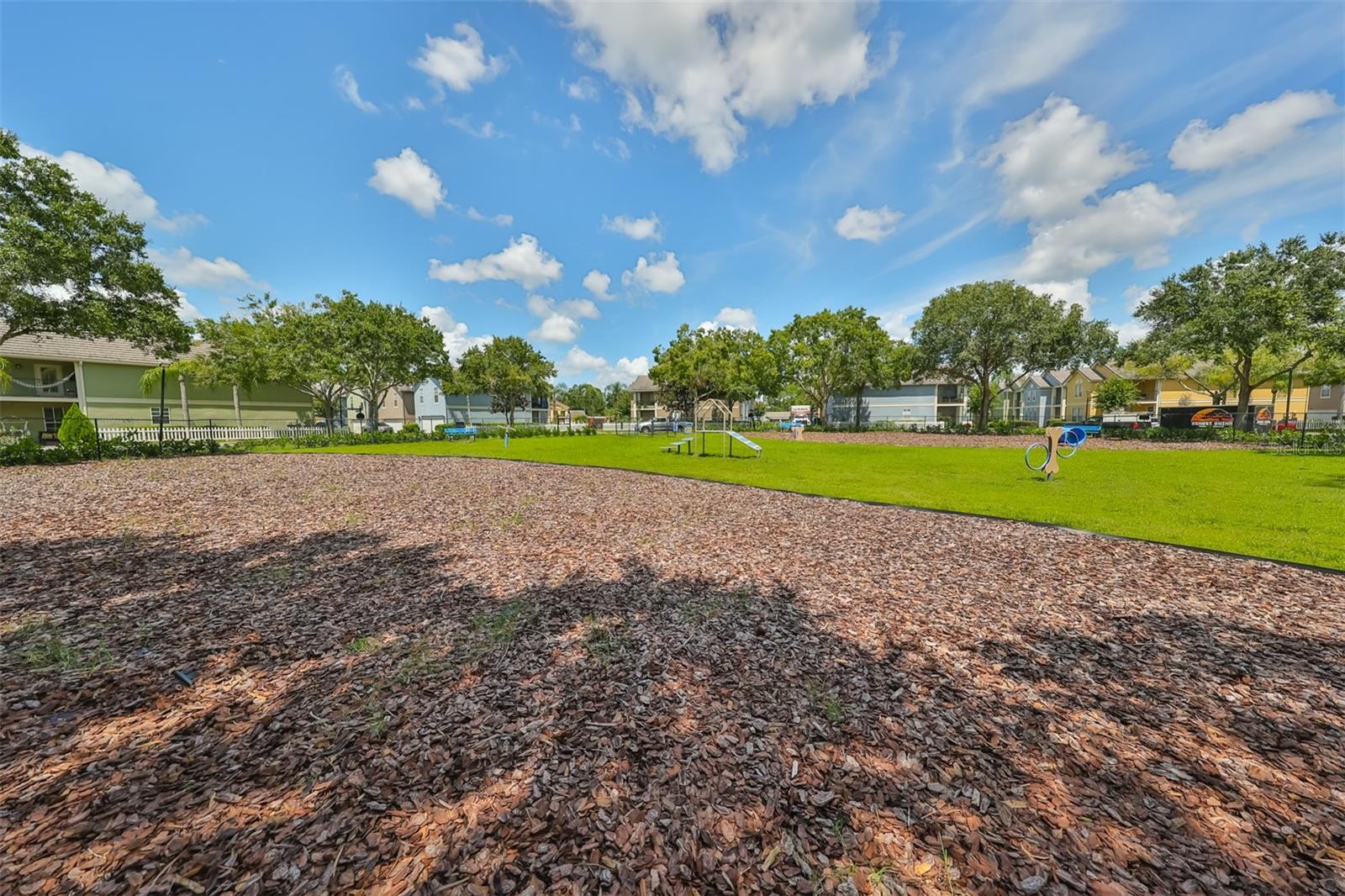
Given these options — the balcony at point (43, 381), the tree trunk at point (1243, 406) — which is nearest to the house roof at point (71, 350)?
the balcony at point (43, 381)

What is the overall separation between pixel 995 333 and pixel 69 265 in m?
42.6

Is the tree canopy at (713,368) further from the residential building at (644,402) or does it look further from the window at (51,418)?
A: the window at (51,418)

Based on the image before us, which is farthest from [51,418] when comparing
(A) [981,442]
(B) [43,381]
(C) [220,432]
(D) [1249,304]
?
(D) [1249,304]

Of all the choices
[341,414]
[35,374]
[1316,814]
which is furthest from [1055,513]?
[341,414]

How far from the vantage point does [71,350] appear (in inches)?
1083

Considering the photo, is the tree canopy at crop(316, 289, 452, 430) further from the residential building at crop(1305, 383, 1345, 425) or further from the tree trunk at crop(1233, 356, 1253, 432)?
the residential building at crop(1305, 383, 1345, 425)

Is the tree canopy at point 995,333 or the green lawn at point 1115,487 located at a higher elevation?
the tree canopy at point 995,333

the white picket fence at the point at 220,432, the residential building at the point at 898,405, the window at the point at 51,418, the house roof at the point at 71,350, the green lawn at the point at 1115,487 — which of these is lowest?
the green lawn at the point at 1115,487

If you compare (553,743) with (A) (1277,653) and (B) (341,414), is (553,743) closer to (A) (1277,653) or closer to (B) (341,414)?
(A) (1277,653)

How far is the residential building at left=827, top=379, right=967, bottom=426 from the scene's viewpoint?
51594mm

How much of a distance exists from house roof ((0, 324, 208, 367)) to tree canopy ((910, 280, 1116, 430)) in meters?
45.4

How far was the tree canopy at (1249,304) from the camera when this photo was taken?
22797 mm

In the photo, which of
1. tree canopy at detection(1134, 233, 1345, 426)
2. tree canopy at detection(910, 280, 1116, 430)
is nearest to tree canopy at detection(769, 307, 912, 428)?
tree canopy at detection(910, 280, 1116, 430)

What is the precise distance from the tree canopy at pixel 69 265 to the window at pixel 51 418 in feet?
61.6
